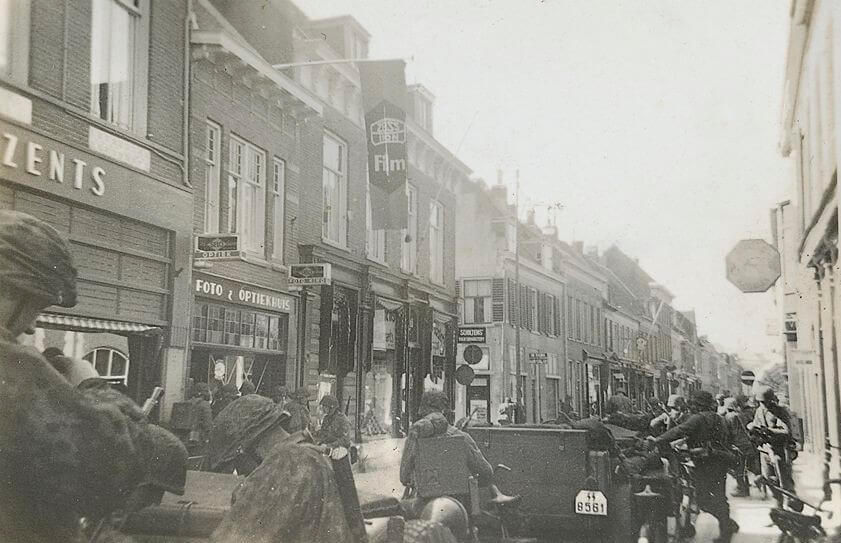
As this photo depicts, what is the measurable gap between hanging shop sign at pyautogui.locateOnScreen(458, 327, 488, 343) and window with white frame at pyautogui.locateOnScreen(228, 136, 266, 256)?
1.58 meters

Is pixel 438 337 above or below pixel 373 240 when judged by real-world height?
below

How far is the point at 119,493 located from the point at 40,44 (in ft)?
6.66

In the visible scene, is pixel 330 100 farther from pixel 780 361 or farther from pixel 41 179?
pixel 780 361

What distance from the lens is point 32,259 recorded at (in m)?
2.65

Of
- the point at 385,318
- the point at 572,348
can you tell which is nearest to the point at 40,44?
the point at 385,318

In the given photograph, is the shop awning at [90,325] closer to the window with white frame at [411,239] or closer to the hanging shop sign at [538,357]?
the window with white frame at [411,239]

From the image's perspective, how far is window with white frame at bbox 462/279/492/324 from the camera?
5008mm

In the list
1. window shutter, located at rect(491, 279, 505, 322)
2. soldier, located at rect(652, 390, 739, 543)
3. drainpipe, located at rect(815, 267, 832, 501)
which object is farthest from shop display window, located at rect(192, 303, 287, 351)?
drainpipe, located at rect(815, 267, 832, 501)

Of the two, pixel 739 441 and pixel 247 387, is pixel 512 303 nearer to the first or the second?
pixel 247 387

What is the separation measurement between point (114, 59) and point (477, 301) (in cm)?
277

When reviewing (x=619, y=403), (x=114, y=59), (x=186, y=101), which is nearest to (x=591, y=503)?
(x=619, y=403)

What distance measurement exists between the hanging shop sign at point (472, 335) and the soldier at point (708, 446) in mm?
1545

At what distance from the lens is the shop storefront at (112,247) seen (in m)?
3.09

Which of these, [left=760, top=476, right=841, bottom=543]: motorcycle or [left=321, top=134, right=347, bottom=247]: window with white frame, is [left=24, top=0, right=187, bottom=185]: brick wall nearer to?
[left=321, top=134, right=347, bottom=247]: window with white frame
